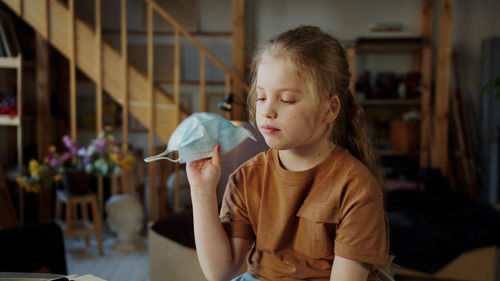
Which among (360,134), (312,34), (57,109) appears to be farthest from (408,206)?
(57,109)

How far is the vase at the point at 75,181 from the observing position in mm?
2928

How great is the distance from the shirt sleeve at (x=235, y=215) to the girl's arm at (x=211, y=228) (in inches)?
0.6

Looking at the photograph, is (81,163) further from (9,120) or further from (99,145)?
(9,120)

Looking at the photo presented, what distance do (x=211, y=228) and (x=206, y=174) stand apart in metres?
0.11

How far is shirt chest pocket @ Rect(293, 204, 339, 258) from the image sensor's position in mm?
790

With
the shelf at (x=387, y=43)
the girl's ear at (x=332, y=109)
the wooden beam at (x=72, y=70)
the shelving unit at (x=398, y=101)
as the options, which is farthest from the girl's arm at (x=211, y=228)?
the shelf at (x=387, y=43)

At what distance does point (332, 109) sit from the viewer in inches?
32.1

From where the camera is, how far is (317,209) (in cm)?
80

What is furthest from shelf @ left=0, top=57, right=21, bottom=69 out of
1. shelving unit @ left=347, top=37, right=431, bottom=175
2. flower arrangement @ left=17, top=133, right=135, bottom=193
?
shelving unit @ left=347, top=37, right=431, bottom=175

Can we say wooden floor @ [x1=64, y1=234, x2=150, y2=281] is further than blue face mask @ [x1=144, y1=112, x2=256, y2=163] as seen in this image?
Yes

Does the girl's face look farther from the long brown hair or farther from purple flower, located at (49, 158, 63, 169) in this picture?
purple flower, located at (49, 158, 63, 169)

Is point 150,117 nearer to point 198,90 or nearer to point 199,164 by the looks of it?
point 198,90

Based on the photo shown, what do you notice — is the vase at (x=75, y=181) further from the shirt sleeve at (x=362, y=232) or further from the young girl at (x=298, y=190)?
the shirt sleeve at (x=362, y=232)

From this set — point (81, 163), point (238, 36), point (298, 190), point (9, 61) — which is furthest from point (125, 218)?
point (298, 190)
